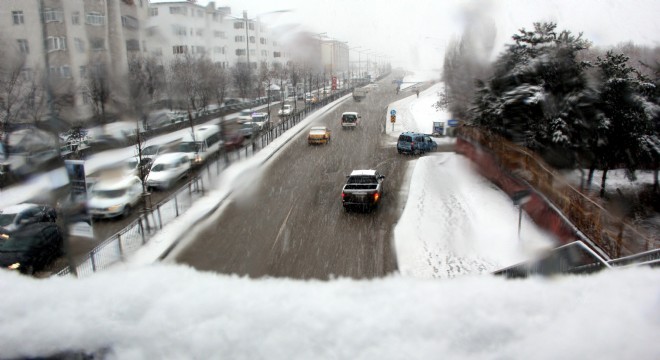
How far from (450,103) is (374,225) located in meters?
9.55

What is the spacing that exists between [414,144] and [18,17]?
33.2ft

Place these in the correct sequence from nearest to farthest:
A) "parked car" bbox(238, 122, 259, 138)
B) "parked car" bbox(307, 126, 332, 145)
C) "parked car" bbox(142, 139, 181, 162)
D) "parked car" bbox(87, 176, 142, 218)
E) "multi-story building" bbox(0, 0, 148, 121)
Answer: "multi-story building" bbox(0, 0, 148, 121) → "parked car" bbox(87, 176, 142, 218) → "parked car" bbox(142, 139, 181, 162) → "parked car" bbox(307, 126, 332, 145) → "parked car" bbox(238, 122, 259, 138)

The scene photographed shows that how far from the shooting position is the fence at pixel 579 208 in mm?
4961

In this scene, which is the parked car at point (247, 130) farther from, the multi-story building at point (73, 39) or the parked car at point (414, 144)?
the multi-story building at point (73, 39)

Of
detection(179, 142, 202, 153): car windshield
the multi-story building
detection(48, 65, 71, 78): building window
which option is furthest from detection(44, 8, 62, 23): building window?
detection(179, 142, 202, 153): car windshield

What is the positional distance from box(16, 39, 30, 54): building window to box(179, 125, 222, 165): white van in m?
4.02

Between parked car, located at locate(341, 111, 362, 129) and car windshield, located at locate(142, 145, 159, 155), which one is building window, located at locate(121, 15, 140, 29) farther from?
parked car, located at locate(341, 111, 362, 129)

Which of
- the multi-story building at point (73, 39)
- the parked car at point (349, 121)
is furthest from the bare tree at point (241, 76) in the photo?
the multi-story building at point (73, 39)

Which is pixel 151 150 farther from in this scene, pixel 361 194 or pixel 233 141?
pixel 361 194

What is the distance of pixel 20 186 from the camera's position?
9.09m

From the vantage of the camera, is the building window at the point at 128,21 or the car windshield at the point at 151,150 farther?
the car windshield at the point at 151,150

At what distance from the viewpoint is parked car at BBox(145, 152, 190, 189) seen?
9656 millimetres

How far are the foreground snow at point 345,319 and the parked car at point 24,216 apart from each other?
6.08m

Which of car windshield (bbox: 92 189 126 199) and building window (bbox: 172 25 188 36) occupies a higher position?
building window (bbox: 172 25 188 36)
